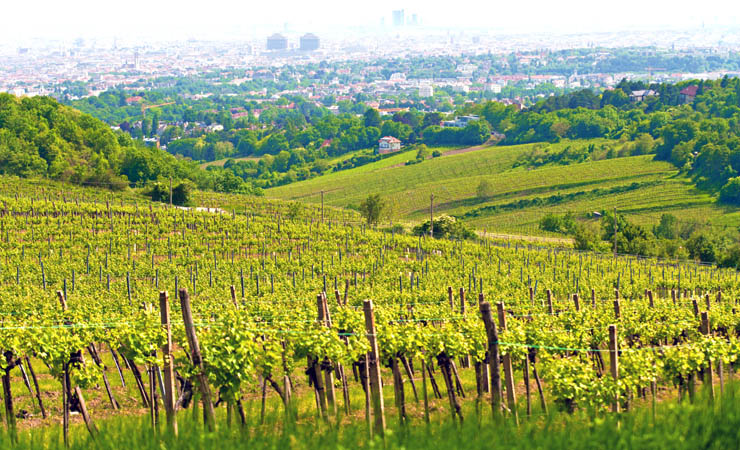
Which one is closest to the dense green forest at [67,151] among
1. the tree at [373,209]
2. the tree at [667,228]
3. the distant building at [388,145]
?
the tree at [373,209]

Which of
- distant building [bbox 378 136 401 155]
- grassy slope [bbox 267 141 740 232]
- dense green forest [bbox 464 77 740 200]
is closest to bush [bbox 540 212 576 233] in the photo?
grassy slope [bbox 267 141 740 232]

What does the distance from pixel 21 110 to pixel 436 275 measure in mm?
69604

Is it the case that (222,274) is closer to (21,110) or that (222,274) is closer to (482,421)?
(482,421)

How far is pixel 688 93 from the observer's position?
133m

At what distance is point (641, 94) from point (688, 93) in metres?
8.66

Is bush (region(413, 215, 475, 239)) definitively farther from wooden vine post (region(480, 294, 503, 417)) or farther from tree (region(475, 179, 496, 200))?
wooden vine post (region(480, 294, 503, 417))

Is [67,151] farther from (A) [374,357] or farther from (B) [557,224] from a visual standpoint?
(A) [374,357]

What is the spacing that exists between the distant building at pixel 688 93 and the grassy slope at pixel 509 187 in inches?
1293

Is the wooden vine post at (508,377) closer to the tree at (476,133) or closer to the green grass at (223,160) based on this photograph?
the tree at (476,133)

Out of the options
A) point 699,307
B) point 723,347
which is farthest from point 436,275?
point 723,347

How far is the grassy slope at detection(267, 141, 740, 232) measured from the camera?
7550 cm

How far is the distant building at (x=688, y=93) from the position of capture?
434ft

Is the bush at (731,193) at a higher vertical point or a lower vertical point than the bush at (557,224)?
higher

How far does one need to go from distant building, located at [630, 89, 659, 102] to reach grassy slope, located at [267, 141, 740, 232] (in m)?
33.3
